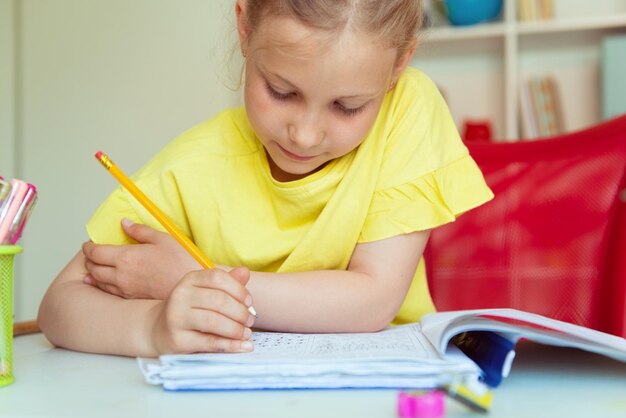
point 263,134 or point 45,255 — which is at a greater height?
point 263,134

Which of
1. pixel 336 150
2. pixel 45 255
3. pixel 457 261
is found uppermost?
pixel 336 150

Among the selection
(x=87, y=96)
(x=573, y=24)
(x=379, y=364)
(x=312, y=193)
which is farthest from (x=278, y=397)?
(x=573, y=24)

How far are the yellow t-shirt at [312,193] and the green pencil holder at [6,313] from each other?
32 cm

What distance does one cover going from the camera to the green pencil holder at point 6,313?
0.64 m

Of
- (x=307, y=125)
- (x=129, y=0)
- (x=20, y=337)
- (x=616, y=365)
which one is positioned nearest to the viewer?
(x=616, y=365)

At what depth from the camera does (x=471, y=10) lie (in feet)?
9.49

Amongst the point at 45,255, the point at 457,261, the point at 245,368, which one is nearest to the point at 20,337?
the point at 245,368

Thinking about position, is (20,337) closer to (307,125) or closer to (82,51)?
(307,125)

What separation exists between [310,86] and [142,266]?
262 mm

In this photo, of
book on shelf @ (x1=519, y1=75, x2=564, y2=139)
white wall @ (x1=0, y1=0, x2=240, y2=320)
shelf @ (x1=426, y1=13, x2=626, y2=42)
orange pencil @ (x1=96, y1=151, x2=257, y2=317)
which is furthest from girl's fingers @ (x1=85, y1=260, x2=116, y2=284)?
book on shelf @ (x1=519, y1=75, x2=564, y2=139)

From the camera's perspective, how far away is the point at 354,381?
605 millimetres

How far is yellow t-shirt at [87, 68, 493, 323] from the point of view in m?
0.98

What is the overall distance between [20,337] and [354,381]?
0.55 m

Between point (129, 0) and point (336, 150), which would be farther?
point (129, 0)
